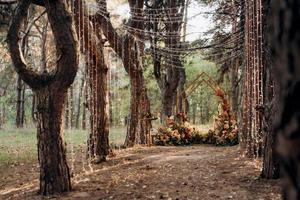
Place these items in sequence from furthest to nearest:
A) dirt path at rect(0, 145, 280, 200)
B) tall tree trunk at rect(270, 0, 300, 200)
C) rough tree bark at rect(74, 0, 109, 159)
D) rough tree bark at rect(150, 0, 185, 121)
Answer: rough tree bark at rect(150, 0, 185, 121) < rough tree bark at rect(74, 0, 109, 159) < dirt path at rect(0, 145, 280, 200) < tall tree trunk at rect(270, 0, 300, 200)

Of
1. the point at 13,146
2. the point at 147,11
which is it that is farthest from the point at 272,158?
the point at 147,11

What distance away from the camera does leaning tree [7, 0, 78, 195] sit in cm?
721

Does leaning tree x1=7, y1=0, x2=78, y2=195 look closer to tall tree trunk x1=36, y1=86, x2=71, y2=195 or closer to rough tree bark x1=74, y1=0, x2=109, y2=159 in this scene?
tall tree trunk x1=36, y1=86, x2=71, y2=195

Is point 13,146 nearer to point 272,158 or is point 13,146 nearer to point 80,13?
point 80,13

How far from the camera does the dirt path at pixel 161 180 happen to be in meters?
7.09

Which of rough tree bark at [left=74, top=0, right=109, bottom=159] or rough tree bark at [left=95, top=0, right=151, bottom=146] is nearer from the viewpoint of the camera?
rough tree bark at [left=74, top=0, right=109, bottom=159]

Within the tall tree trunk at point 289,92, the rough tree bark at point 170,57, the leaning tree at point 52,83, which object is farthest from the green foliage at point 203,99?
the tall tree trunk at point 289,92

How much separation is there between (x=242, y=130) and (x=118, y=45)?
4.58 metres

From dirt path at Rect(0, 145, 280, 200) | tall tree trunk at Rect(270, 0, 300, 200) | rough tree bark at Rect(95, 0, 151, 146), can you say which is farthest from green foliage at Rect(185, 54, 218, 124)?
tall tree trunk at Rect(270, 0, 300, 200)

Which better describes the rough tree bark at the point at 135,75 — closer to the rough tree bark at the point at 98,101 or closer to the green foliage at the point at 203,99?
the rough tree bark at the point at 98,101

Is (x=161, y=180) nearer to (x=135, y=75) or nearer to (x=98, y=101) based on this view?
(x=98, y=101)

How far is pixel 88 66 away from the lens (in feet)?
36.6

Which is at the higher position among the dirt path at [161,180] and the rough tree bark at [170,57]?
the rough tree bark at [170,57]

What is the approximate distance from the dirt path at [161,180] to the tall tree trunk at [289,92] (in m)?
5.68
